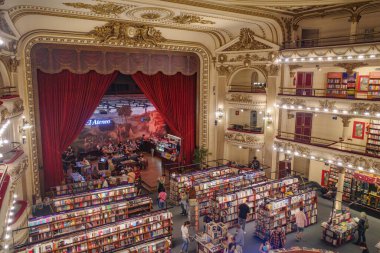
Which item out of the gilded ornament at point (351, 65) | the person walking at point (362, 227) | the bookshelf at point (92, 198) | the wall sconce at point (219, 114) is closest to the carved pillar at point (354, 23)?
the gilded ornament at point (351, 65)

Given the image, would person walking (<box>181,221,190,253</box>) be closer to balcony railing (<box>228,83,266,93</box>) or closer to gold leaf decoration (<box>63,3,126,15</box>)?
gold leaf decoration (<box>63,3,126,15</box>)

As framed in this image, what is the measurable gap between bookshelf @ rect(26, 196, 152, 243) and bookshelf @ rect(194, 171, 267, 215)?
1951 millimetres

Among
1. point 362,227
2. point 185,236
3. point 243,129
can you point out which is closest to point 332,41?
point 243,129

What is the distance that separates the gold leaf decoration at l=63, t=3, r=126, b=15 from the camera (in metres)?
9.80

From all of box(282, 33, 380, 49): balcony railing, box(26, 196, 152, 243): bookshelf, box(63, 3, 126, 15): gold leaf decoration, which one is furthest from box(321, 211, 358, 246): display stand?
box(63, 3, 126, 15): gold leaf decoration

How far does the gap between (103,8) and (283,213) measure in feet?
29.5

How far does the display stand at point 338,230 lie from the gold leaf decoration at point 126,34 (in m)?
9.81

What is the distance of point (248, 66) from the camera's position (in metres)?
14.4

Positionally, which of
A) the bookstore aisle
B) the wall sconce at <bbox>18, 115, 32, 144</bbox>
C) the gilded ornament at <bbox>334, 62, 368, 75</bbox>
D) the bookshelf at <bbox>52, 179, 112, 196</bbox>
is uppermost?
the gilded ornament at <bbox>334, 62, 368, 75</bbox>

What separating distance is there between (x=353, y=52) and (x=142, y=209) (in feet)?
30.2

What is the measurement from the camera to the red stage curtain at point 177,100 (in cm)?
1466

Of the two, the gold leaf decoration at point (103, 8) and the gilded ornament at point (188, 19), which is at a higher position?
the gilded ornament at point (188, 19)

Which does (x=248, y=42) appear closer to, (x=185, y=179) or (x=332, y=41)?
(x=332, y=41)

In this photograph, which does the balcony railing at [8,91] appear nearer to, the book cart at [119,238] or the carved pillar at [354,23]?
the book cart at [119,238]
